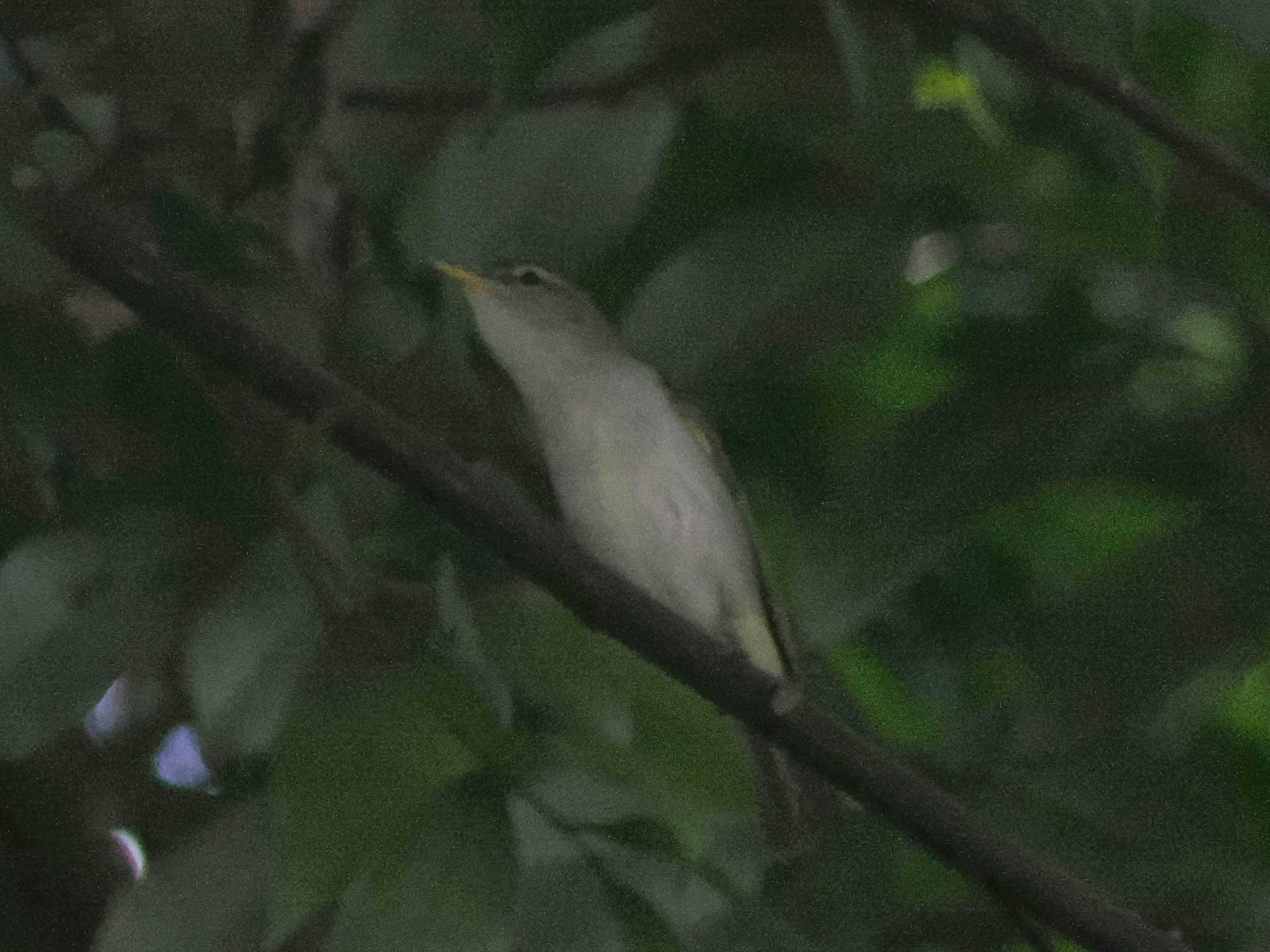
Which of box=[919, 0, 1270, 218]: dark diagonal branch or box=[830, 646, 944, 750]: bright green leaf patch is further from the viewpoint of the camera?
box=[830, 646, 944, 750]: bright green leaf patch

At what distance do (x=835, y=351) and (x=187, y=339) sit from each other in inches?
19.2

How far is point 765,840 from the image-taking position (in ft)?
3.91

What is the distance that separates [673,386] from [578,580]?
0.31m

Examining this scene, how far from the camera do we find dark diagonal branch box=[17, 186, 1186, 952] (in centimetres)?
81

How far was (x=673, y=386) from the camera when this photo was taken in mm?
1134

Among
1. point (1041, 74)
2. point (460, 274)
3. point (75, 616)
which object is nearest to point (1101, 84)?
point (1041, 74)

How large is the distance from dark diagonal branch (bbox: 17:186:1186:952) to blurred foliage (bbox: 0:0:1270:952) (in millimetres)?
23

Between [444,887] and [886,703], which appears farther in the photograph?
[886,703]

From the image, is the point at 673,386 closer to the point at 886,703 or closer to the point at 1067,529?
the point at 1067,529

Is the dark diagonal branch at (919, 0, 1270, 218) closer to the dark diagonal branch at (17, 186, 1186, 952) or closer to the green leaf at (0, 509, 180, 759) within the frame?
the dark diagonal branch at (17, 186, 1186, 952)

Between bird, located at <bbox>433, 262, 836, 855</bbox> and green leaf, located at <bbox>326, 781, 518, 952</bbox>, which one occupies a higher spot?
green leaf, located at <bbox>326, 781, 518, 952</bbox>

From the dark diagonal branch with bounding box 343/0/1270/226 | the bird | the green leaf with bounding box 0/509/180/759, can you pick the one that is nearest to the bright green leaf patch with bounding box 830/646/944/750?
the bird

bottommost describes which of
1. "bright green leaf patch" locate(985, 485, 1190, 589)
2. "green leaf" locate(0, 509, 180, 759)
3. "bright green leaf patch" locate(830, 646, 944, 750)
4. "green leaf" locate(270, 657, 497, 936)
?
"bright green leaf patch" locate(830, 646, 944, 750)

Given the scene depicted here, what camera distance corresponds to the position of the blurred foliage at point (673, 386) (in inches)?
33.8
